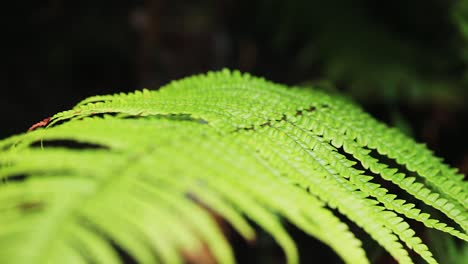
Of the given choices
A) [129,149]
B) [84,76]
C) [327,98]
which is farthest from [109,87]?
[129,149]

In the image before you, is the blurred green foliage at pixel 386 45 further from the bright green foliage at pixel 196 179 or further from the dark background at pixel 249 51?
the bright green foliage at pixel 196 179

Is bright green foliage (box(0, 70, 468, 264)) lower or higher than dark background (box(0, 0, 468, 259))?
lower

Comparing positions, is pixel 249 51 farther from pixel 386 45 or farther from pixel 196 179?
pixel 196 179

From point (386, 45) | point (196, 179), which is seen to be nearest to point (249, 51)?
point (386, 45)

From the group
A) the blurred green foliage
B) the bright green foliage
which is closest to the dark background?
the blurred green foliage

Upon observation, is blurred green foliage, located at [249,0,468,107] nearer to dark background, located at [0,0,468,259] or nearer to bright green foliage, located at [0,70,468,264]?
dark background, located at [0,0,468,259]

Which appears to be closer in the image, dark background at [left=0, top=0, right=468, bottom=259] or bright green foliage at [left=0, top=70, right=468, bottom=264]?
bright green foliage at [left=0, top=70, right=468, bottom=264]
